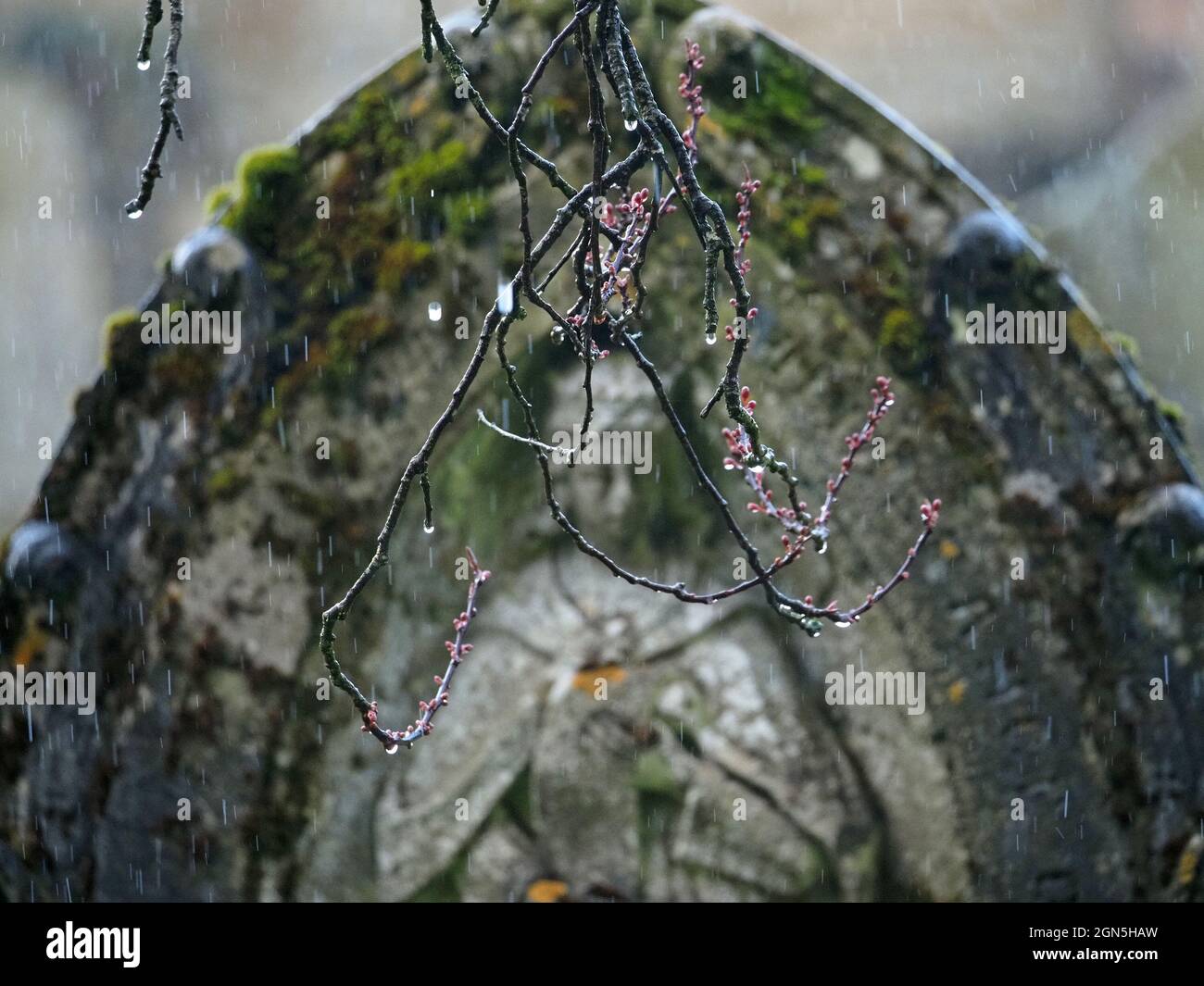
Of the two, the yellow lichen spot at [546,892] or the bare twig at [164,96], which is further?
the yellow lichen spot at [546,892]

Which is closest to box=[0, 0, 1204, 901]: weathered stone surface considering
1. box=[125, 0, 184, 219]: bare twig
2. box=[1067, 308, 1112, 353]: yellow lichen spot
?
box=[1067, 308, 1112, 353]: yellow lichen spot

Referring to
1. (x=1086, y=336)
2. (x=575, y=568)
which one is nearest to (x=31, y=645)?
(x=575, y=568)

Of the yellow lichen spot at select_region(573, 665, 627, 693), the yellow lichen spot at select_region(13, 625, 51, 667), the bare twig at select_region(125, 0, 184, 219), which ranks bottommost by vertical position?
the yellow lichen spot at select_region(573, 665, 627, 693)

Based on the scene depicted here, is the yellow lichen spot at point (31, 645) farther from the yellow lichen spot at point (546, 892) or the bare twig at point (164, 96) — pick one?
the bare twig at point (164, 96)

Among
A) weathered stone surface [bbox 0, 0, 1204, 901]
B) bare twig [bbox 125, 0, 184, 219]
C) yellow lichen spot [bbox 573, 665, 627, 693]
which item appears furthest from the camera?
yellow lichen spot [bbox 573, 665, 627, 693]

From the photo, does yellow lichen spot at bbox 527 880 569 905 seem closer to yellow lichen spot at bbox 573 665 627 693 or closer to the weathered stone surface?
the weathered stone surface

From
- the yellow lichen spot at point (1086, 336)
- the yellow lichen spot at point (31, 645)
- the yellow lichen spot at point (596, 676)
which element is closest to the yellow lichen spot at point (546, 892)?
the yellow lichen spot at point (596, 676)

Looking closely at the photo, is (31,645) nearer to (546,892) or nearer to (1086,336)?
(546,892)
